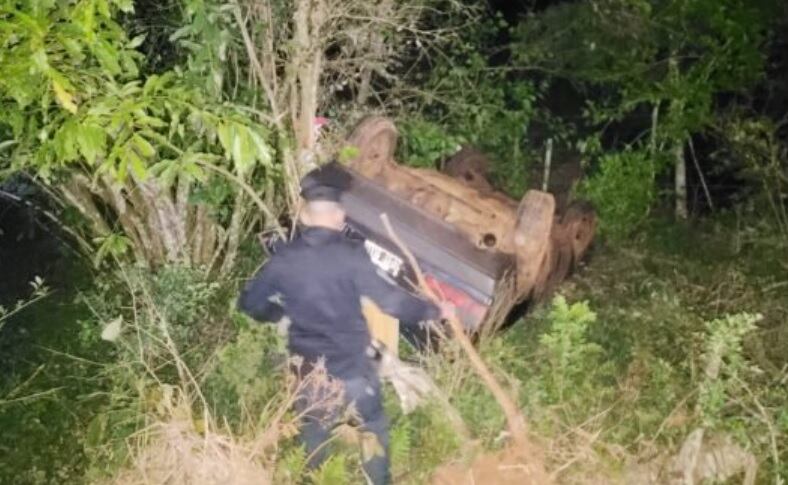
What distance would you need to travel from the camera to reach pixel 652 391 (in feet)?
17.3

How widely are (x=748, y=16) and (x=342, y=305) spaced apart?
4441mm

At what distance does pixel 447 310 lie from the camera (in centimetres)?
529

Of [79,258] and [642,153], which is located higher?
[642,153]

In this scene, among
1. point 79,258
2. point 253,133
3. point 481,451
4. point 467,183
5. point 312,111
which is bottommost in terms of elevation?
point 79,258

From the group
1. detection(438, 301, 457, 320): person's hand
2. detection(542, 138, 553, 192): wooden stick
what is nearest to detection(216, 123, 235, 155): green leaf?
detection(438, 301, 457, 320): person's hand

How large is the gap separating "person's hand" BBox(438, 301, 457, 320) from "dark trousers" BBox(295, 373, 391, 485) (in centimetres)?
62

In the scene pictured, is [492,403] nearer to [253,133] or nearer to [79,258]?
[253,133]

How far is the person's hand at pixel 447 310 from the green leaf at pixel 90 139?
1985 millimetres

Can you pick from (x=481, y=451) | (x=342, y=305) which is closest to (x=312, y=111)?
(x=342, y=305)

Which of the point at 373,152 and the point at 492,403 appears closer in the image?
the point at 492,403

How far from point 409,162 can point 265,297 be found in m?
2.51

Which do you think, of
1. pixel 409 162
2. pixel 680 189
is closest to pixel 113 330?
pixel 409 162

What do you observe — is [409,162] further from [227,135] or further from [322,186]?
[227,135]

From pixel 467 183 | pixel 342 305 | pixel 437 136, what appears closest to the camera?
pixel 342 305
